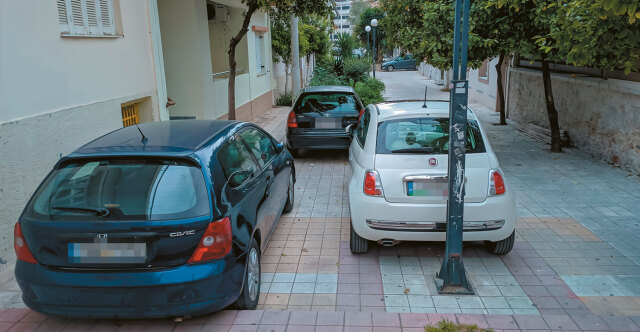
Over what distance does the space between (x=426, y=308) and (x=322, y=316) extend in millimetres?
980

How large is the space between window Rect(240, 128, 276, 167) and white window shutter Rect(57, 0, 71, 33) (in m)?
2.83

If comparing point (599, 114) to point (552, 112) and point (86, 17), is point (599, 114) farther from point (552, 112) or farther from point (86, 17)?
point (86, 17)

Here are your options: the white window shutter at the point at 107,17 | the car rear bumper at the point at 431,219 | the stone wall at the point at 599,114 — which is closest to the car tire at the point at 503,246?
the car rear bumper at the point at 431,219

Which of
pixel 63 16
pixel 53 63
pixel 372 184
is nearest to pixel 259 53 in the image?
pixel 63 16

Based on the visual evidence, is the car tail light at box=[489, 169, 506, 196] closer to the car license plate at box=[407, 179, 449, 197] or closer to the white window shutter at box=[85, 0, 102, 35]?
the car license plate at box=[407, 179, 449, 197]

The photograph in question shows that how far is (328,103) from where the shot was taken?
9609 millimetres

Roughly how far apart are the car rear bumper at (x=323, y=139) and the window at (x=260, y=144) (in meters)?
3.57

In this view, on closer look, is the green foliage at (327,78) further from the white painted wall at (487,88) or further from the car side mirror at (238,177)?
the car side mirror at (238,177)

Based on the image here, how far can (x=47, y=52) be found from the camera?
18.1 feet

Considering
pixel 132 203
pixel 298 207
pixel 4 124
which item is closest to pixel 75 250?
pixel 132 203

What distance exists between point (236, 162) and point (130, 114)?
4435 mm

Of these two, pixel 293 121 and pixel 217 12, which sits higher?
pixel 217 12

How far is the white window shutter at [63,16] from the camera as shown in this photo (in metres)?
5.92

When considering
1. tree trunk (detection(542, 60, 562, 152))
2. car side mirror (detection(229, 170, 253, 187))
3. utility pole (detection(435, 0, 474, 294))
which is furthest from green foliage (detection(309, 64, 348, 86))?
utility pole (detection(435, 0, 474, 294))
